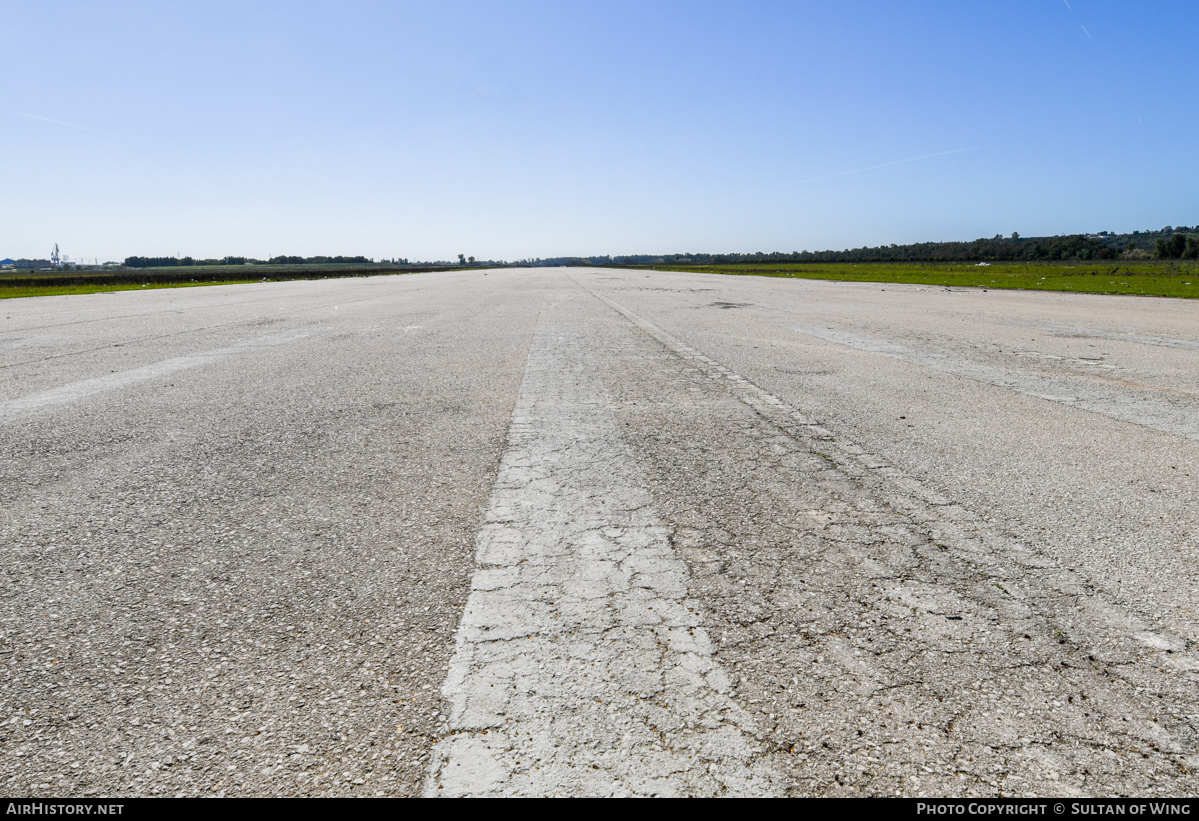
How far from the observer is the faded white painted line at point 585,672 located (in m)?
1.61

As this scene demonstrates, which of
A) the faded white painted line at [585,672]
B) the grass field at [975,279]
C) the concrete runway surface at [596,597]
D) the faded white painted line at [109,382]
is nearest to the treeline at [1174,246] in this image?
the grass field at [975,279]

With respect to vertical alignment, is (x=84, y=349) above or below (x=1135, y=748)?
above

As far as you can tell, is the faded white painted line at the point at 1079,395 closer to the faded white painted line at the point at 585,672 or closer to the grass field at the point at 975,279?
the faded white painted line at the point at 585,672

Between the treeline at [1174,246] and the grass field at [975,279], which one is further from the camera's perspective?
the treeline at [1174,246]

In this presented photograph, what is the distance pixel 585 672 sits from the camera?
200 cm

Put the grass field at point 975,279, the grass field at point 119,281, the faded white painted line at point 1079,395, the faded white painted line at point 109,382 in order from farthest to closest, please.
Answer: the grass field at point 119,281 → the grass field at point 975,279 → the faded white painted line at point 109,382 → the faded white painted line at point 1079,395

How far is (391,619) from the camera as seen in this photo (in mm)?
2303

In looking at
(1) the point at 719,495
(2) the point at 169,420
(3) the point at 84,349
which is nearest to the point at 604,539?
(1) the point at 719,495

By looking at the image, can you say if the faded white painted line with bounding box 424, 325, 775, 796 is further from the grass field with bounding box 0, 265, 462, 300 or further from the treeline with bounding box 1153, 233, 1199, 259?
the treeline with bounding box 1153, 233, 1199, 259

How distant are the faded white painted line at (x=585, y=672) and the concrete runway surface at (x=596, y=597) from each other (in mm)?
11

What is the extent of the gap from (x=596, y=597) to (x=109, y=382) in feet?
22.5

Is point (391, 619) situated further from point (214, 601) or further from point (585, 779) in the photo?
point (585, 779)

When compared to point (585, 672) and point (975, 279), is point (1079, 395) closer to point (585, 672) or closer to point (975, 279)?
point (585, 672)
